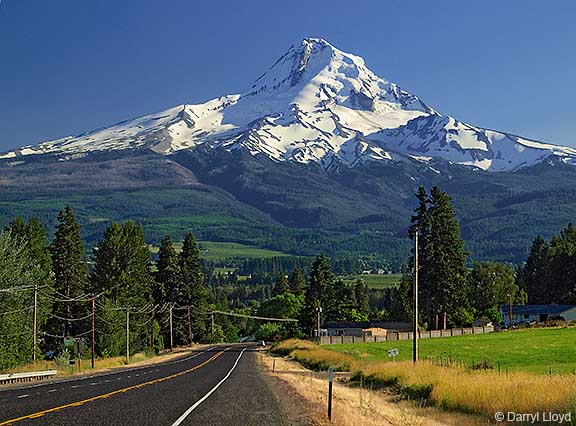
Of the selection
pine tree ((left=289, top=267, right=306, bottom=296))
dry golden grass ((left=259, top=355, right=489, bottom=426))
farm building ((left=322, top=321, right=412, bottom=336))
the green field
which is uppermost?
pine tree ((left=289, top=267, right=306, bottom=296))

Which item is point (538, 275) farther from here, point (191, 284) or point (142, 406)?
point (142, 406)

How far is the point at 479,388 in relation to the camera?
29.6m

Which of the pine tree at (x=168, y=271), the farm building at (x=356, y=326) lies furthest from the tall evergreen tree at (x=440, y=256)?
the pine tree at (x=168, y=271)

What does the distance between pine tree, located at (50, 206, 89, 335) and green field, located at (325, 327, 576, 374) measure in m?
34.9

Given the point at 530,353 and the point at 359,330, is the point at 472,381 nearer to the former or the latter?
the point at 530,353

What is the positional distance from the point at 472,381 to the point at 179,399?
38.6ft

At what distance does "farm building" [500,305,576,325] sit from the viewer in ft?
390

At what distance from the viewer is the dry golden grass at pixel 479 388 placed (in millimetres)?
24531

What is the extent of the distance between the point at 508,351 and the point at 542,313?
5987cm

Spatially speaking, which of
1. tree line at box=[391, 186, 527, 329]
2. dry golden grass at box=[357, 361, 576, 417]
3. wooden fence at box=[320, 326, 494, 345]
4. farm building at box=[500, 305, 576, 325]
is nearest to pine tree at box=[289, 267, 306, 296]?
farm building at box=[500, 305, 576, 325]

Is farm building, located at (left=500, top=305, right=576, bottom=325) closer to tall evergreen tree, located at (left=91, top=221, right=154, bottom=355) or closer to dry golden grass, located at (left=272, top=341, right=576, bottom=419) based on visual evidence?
tall evergreen tree, located at (left=91, top=221, right=154, bottom=355)

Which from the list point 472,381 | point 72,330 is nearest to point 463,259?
point 72,330

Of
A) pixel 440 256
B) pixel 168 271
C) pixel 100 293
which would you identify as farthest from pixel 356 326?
pixel 100 293

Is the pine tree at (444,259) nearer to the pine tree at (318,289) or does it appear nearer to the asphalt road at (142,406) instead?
the pine tree at (318,289)
